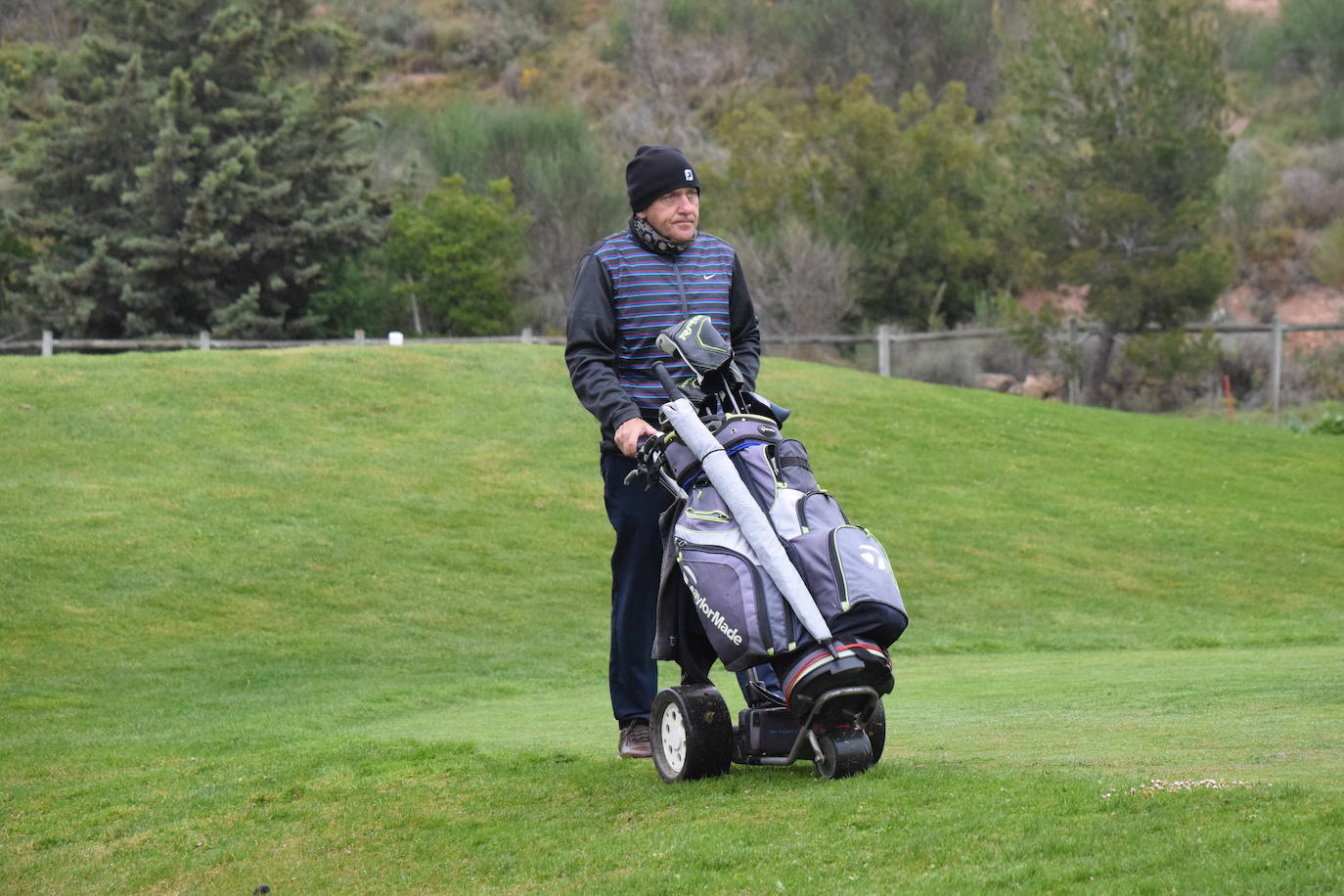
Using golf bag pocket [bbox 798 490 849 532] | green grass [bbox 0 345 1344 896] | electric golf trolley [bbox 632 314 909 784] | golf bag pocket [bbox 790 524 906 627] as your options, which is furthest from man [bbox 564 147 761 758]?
golf bag pocket [bbox 790 524 906 627]

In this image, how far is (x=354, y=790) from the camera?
232 inches

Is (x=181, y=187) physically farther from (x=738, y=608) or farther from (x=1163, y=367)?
(x=738, y=608)

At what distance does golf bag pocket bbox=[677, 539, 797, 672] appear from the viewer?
4957 millimetres

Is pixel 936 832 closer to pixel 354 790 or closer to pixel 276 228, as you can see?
pixel 354 790

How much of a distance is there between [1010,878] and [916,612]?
1141cm

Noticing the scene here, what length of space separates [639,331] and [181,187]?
38.9 metres

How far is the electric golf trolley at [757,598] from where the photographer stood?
4.96 m

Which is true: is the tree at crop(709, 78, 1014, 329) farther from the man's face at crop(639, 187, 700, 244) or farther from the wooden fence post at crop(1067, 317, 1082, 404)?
the man's face at crop(639, 187, 700, 244)

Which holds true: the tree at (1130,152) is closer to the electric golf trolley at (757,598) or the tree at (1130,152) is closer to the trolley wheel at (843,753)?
the electric golf trolley at (757,598)

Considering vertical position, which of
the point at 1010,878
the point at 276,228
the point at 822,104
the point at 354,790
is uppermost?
the point at 822,104

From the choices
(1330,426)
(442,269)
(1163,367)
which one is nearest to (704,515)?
(1330,426)

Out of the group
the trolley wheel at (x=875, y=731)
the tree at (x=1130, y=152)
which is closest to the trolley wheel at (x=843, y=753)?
the trolley wheel at (x=875, y=731)

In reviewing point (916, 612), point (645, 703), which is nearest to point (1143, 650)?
point (916, 612)

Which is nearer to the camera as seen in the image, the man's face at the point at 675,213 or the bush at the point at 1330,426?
the man's face at the point at 675,213
